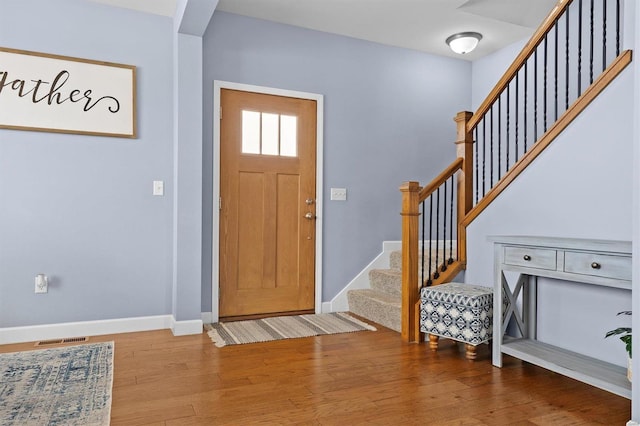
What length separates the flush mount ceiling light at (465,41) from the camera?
421 cm

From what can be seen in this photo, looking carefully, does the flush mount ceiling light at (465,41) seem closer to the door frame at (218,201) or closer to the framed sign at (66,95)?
the door frame at (218,201)

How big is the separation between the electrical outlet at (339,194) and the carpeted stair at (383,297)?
737mm

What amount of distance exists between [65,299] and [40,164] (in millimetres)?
1005

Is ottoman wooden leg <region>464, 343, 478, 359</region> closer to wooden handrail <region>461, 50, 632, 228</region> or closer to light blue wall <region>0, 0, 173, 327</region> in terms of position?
wooden handrail <region>461, 50, 632, 228</region>

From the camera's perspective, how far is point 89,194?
348 cm

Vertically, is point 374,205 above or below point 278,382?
above

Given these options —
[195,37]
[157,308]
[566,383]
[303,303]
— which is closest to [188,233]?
[157,308]

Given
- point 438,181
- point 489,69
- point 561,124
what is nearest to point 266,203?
point 438,181

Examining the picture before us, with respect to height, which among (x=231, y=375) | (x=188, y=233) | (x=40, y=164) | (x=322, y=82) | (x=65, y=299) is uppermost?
(x=322, y=82)

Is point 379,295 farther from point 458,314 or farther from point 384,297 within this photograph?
point 458,314

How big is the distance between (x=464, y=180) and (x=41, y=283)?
10.5 ft

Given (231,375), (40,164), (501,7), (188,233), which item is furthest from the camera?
(501,7)

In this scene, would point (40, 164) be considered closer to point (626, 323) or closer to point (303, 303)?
point (303, 303)

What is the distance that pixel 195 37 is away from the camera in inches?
142
